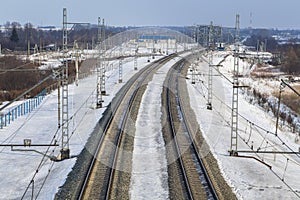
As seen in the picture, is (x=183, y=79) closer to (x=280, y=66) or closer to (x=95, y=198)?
(x=95, y=198)

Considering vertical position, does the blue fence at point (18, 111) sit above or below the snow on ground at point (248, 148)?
above

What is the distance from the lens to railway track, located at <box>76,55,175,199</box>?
33.7 ft

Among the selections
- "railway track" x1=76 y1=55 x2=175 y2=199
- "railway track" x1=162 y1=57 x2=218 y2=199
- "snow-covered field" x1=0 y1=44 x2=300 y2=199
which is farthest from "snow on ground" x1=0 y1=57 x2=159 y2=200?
"railway track" x1=162 y1=57 x2=218 y2=199

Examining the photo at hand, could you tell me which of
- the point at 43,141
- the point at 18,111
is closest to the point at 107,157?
the point at 43,141

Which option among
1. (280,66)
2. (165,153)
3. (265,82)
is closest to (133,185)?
(165,153)

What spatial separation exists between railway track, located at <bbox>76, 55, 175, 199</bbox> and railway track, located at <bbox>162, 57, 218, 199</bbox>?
5.16 feet

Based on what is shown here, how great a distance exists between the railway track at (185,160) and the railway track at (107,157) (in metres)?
1.57

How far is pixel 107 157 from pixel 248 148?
5.23 meters

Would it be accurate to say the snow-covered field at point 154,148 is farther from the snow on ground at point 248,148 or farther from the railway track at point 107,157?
the railway track at point 107,157

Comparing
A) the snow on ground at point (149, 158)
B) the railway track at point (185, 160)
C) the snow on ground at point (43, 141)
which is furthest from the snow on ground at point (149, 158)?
the snow on ground at point (43, 141)

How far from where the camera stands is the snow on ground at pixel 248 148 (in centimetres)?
1084

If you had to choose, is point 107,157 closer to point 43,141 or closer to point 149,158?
point 149,158

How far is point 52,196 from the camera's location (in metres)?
10.0

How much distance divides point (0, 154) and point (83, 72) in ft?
84.5
